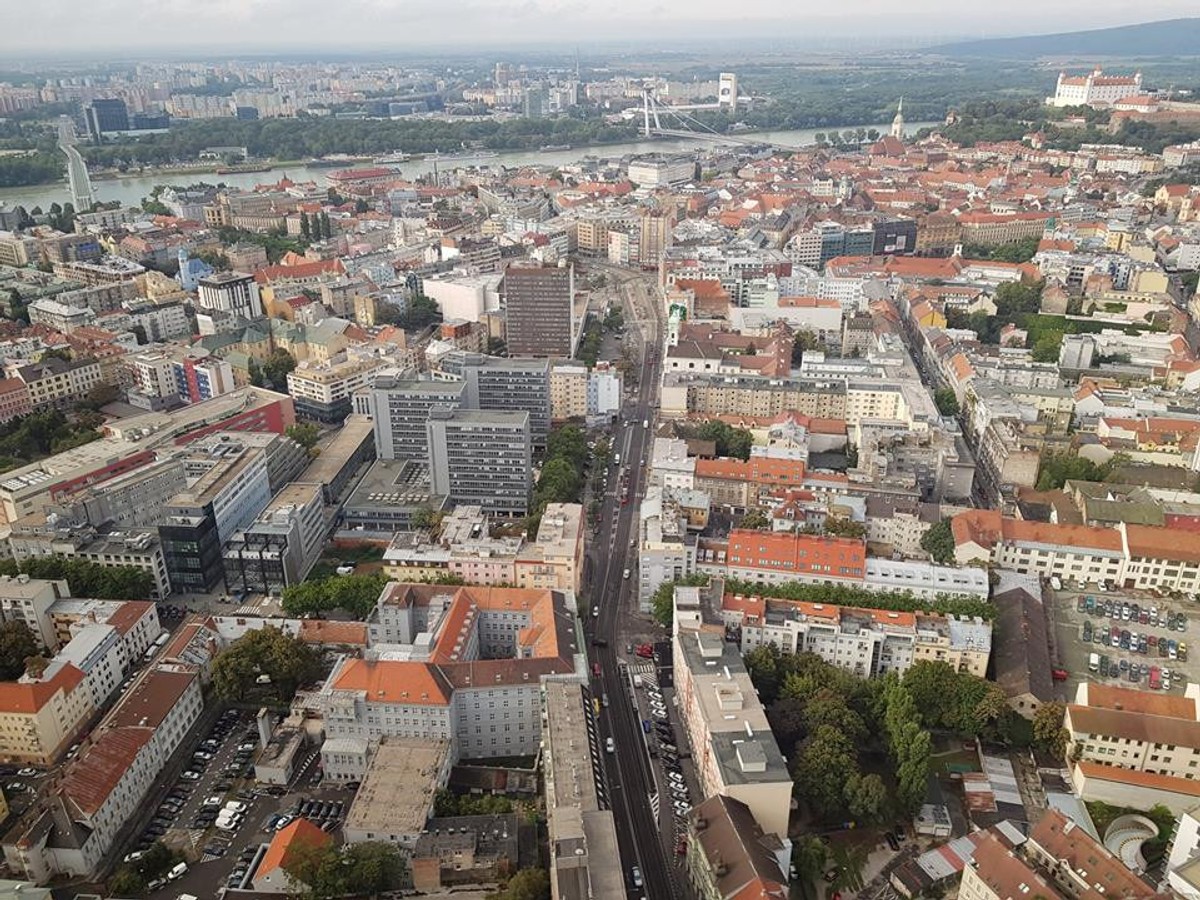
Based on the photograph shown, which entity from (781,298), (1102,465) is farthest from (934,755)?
(781,298)

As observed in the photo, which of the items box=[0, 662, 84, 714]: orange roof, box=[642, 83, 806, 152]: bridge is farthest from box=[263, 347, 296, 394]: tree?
box=[642, 83, 806, 152]: bridge

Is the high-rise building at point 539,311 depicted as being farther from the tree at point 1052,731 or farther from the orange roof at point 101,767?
the tree at point 1052,731

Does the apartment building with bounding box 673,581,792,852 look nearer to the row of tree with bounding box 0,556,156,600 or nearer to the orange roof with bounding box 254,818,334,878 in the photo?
the orange roof with bounding box 254,818,334,878

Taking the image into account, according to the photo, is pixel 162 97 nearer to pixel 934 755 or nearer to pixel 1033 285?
pixel 1033 285

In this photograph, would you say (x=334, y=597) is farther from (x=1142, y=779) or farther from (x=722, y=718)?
(x=1142, y=779)

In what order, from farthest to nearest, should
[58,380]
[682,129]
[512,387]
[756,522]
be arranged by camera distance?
[682,129] → [58,380] → [512,387] → [756,522]

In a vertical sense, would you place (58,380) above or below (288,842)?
above

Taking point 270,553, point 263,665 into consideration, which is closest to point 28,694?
point 263,665
